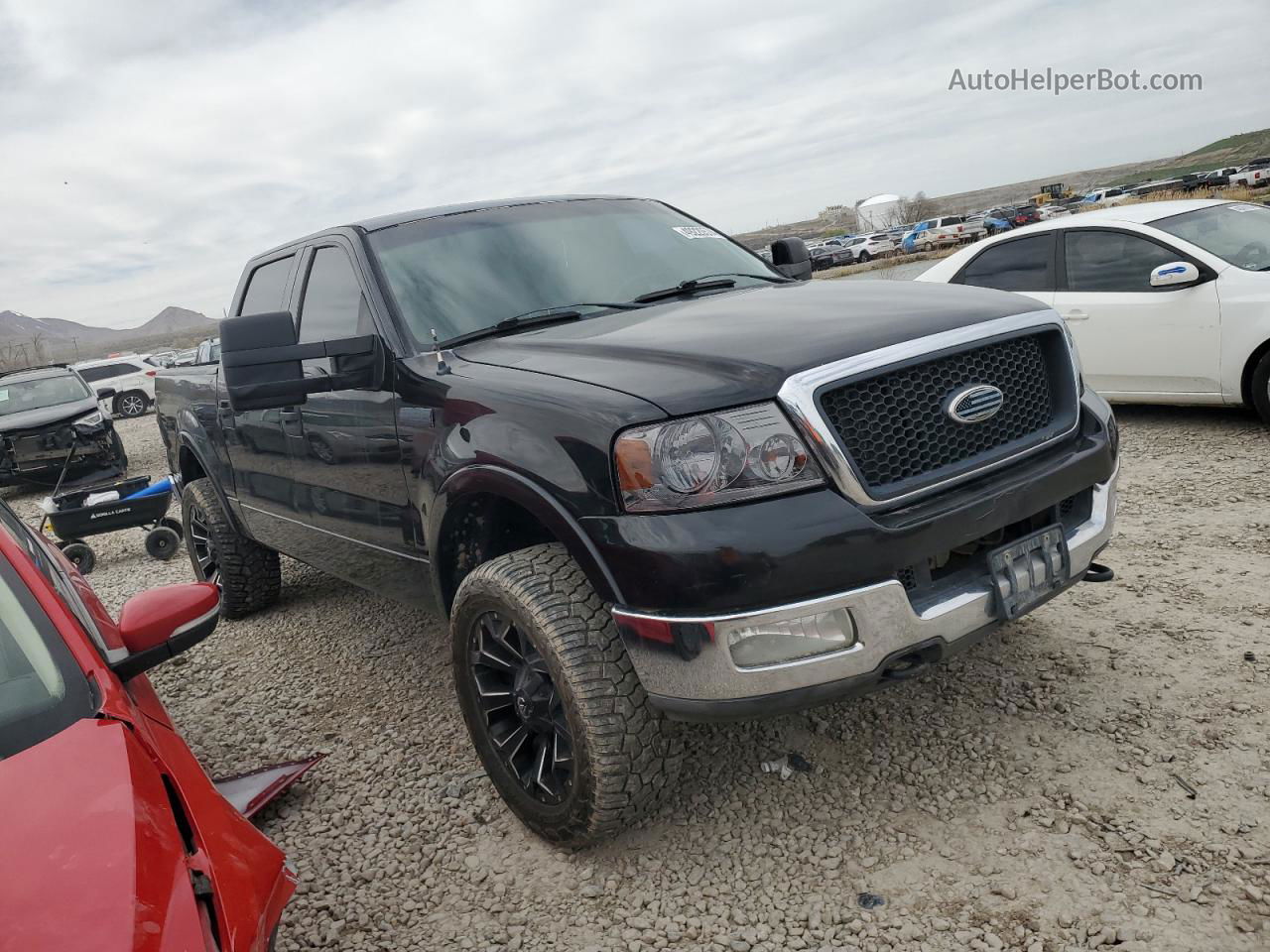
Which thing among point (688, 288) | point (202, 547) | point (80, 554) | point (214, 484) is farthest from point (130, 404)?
point (688, 288)

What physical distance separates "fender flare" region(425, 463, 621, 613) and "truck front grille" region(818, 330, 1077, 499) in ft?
2.16

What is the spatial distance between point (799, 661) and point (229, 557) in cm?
394

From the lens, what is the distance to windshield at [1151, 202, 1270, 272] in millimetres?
6035

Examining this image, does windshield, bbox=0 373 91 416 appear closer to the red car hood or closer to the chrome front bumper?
the red car hood

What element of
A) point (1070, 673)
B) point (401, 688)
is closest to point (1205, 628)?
point (1070, 673)

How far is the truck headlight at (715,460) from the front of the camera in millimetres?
2244

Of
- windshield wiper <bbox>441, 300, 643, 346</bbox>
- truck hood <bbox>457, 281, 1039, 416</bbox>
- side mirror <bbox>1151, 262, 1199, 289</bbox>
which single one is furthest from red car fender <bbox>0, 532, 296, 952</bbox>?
side mirror <bbox>1151, 262, 1199, 289</bbox>

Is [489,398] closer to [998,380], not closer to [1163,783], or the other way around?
[998,380]

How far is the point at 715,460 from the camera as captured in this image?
2248 mm

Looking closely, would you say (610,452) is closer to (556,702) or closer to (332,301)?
(556,702)

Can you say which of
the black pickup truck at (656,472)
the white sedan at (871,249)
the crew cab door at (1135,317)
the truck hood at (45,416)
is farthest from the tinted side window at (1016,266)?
the white sedan at (871,249)

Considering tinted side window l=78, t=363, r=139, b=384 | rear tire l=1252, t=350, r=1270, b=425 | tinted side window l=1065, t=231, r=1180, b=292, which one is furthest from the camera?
tinted side window l=78, t=363, r=139, b=384

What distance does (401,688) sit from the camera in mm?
4117

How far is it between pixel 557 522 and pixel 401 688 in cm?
201
